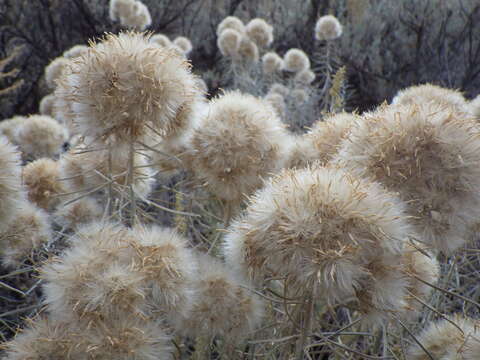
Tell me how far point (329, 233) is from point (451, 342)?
0.69 meters

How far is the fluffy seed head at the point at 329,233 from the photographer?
98 cm

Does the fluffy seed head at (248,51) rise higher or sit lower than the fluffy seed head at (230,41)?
lower

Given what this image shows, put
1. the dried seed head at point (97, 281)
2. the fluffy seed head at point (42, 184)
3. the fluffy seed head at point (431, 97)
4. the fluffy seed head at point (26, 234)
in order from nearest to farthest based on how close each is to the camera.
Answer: the dried seed head at point (97, 281), the fluffy seed head at point (431, 97), the fluffy seed head at point (26, 234), the fluffy seed head at point (42, 184)

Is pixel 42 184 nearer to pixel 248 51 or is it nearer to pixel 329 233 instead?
pixel 329 233

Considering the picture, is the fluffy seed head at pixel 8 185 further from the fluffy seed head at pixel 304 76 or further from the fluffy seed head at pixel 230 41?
the fluffy seed head at pixel 304 76

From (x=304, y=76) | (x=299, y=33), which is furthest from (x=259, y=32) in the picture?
(x=299, y=33)

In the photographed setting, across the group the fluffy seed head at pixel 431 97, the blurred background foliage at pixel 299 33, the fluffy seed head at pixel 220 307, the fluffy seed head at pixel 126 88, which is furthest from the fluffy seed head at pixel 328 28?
the fluffy seed head at pixel 220 307

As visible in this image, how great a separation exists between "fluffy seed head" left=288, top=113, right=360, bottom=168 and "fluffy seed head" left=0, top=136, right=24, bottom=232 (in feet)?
2.88

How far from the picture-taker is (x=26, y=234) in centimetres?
179

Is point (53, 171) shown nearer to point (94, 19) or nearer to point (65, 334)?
point (65, 334)

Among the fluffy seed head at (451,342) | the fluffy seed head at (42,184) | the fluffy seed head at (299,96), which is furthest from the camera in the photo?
the fluffy seed head at (299,96)

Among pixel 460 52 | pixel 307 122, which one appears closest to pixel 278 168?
pixel 307 122

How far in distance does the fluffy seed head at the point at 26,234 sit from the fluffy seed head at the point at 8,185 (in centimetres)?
32

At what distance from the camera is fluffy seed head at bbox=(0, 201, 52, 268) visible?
1.77 m
